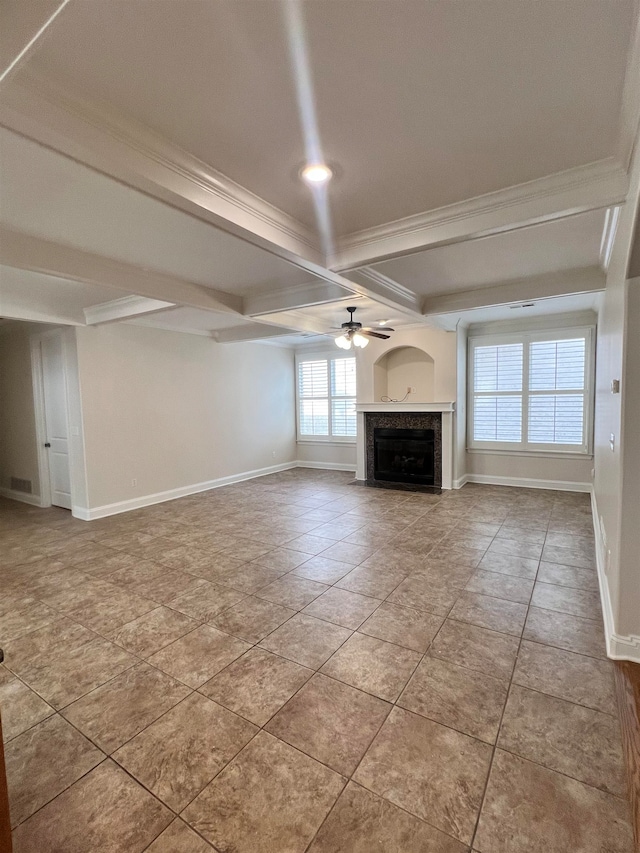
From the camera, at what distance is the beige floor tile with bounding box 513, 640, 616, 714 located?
211 centimetres

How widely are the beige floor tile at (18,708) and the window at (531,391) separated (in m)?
6.48

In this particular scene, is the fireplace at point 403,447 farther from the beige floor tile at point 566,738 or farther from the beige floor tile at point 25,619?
the beige floor tile at point 25,619

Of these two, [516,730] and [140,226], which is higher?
[140,226]

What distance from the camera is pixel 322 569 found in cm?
374

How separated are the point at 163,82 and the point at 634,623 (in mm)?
3550


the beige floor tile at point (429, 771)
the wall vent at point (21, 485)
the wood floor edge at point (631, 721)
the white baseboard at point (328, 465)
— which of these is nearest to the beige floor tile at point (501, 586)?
the wood floor edge at point (631, 721)

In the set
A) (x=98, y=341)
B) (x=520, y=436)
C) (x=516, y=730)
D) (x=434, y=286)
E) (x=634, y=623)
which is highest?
(x=434, y=286)

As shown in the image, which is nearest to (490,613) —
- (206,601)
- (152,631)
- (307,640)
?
(307,640)

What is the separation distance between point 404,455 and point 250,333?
10.9 feet

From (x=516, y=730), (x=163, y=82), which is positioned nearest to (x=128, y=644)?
(x=516, y=730)

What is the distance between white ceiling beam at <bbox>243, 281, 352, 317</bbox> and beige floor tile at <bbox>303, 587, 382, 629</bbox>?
2669 millimetres

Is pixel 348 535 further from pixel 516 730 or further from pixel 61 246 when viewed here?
pixel 61 246

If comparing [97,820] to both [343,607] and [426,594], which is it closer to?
[343,607]

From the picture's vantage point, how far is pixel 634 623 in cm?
236
